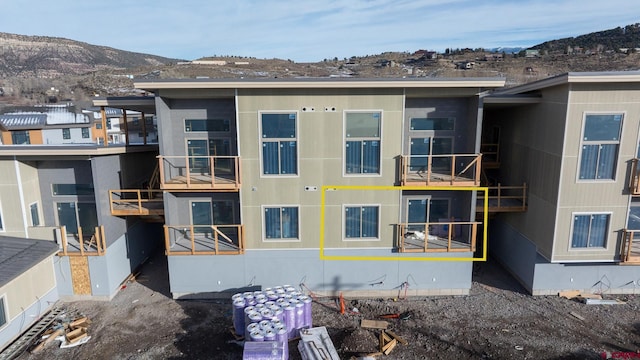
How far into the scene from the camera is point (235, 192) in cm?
1431

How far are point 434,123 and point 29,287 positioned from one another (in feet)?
52.5

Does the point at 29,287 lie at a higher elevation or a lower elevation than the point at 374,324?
higher

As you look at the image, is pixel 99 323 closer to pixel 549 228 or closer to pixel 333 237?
pixel 333 237

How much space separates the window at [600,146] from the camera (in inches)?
485

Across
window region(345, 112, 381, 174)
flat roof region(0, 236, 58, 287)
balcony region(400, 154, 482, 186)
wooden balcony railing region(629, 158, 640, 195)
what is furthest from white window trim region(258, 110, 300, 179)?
wooden balcony railing region(629, 158, 640, 195)

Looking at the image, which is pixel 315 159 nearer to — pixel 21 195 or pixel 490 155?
pixel 490 155

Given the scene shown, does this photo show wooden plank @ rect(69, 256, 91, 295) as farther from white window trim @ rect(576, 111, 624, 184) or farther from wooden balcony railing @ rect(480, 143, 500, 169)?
white window trim @ rect(576, 111, 624, 184)

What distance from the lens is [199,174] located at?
14406mm

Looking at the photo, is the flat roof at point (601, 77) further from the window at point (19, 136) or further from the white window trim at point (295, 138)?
the window at point (19, 136)

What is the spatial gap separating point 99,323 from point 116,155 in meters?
6.51

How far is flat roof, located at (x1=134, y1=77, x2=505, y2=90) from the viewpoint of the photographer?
12062 mm

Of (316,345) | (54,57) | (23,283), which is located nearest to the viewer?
(316,345)

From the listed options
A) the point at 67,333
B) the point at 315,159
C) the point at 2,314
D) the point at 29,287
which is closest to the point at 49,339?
the point at 67,333

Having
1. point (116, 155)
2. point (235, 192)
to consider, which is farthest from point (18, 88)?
point (235, 192)
